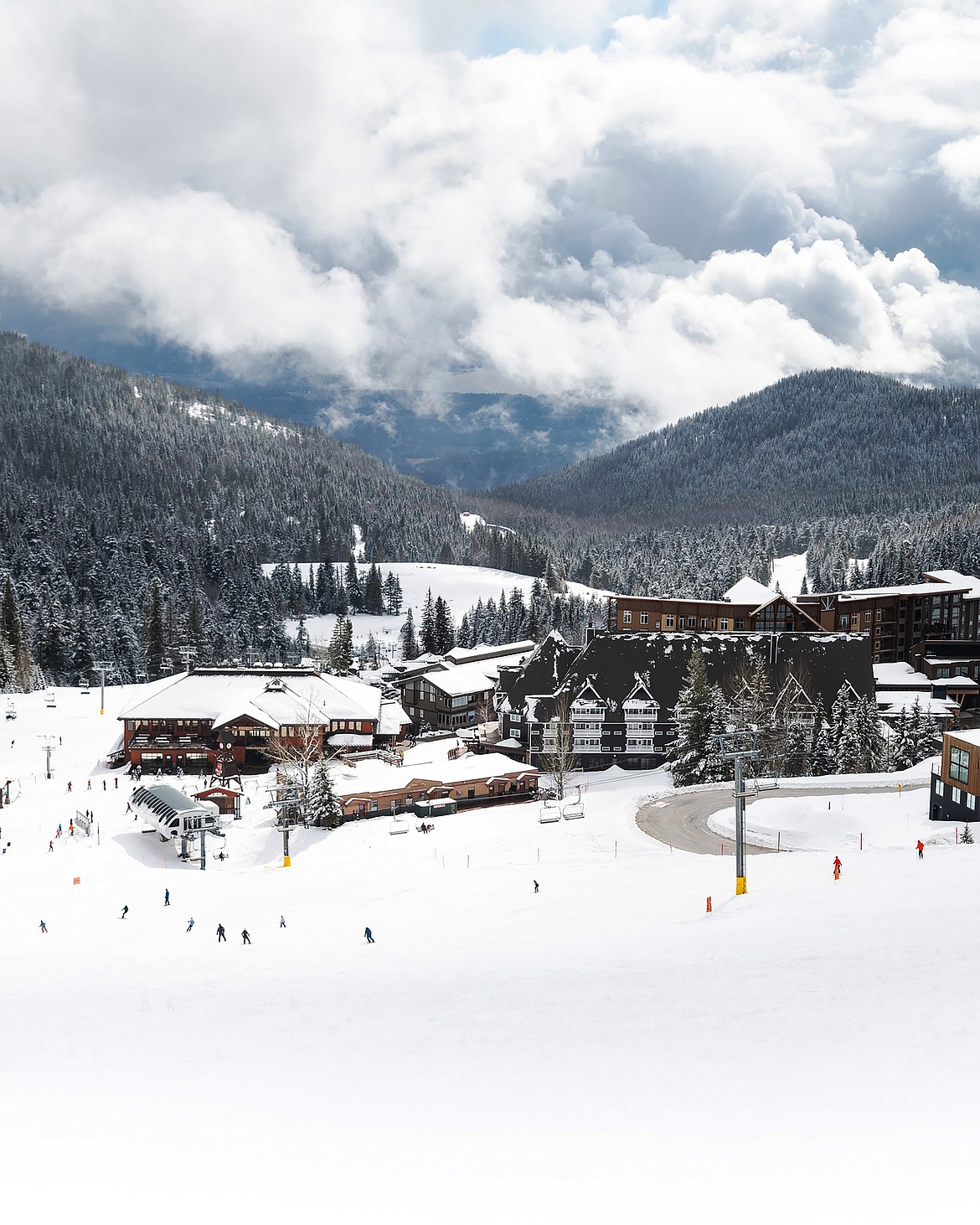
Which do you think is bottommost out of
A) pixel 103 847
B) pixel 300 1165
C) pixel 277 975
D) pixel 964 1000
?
pixel 103 847

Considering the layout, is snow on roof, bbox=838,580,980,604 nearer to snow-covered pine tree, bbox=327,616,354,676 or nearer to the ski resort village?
the ski resort village

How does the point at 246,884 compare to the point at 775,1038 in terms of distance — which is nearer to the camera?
the point at 775,1038

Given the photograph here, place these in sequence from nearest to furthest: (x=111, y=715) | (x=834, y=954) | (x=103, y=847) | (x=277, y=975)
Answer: (x=834, y=954) → (x=277, y=975) → (x=103, y=847) → (x=111, y=715)

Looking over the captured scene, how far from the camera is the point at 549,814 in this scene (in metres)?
53.5

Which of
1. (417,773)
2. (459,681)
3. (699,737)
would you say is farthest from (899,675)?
(417,773)

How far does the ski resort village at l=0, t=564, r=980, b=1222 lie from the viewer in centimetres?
1411

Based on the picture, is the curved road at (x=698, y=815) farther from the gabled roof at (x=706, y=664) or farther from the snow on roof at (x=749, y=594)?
the snow on roof at (x=749, y=594)

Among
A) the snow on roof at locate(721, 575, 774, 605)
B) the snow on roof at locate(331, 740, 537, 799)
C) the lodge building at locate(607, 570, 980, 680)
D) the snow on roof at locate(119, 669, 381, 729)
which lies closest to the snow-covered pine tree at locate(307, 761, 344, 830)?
the snow on roof at locate(331, 740, 537, 799)

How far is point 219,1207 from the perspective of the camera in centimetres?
1362

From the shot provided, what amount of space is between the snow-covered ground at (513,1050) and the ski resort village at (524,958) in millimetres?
101

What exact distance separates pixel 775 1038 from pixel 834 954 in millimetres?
5567

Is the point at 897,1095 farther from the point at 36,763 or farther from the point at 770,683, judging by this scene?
the point at 36,763

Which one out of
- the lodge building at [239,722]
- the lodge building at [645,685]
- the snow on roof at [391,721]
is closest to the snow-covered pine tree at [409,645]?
the snow on roof at [391,721]

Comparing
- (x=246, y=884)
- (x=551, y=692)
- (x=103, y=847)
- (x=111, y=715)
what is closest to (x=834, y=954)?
(x=246, y=884)
